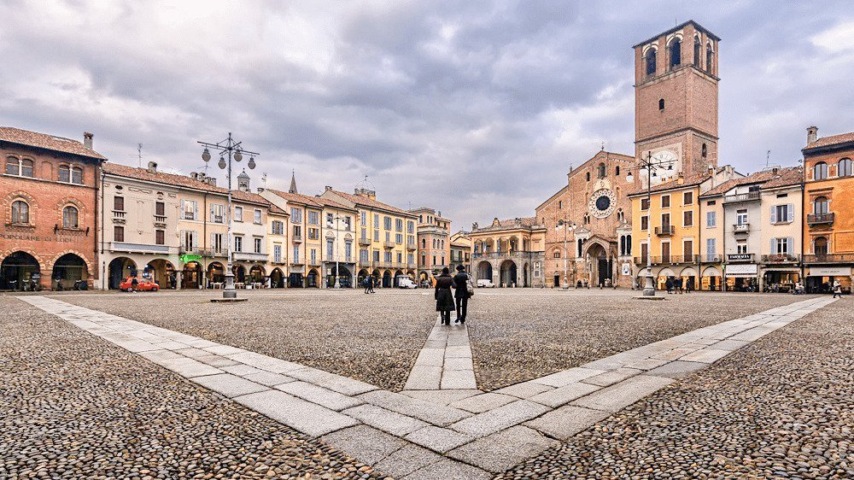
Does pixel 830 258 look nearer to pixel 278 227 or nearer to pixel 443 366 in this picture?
pixel 443 366

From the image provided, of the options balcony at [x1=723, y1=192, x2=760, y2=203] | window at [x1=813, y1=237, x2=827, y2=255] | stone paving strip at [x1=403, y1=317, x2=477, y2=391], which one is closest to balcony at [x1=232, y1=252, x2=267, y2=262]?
stone paving strip at [x1=403, y1=317, x2=477, y2=391]

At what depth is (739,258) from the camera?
146 feet

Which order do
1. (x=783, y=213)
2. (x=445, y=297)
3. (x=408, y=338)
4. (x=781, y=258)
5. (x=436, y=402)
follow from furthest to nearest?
(x=783, y=213) < (x=781, y=258) < (x=445, y=297) < (x=408, y=338) < (x=436, y=402)

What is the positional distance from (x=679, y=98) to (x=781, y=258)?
2409cm

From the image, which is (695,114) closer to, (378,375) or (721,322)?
(721,322)

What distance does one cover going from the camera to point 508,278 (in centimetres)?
7350

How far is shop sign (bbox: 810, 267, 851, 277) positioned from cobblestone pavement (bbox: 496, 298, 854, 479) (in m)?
42.9

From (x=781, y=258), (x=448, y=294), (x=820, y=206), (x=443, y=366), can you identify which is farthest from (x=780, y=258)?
(x=443, y=366)

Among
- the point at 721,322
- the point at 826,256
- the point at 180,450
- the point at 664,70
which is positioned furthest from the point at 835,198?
the point at 180,450

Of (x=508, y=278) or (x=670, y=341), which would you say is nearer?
(x=670, y=341)

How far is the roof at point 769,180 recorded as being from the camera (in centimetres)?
4253

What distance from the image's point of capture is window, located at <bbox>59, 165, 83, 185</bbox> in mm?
36897

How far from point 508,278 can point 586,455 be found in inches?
2805

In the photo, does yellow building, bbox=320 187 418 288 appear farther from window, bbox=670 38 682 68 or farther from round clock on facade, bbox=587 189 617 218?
window, bbox=670 38 682 68
